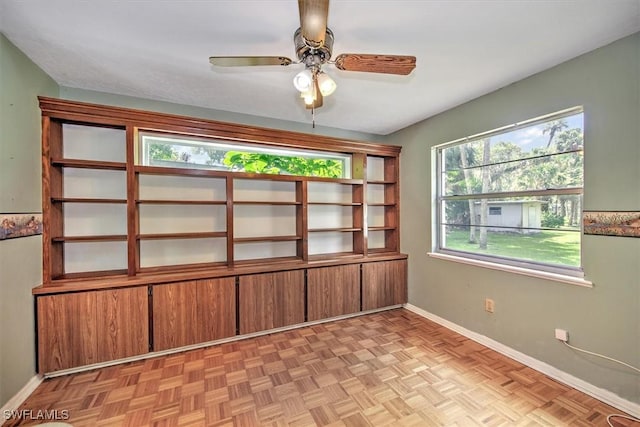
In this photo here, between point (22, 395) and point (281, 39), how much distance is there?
10.2ft

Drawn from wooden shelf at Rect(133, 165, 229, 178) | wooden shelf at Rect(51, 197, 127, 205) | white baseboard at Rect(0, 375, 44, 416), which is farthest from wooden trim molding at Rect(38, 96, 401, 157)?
white baseboard at Rect(0, 375, 44, 416)

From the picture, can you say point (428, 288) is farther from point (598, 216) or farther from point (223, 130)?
point (223, 130)

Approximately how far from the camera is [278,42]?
1.86 metres

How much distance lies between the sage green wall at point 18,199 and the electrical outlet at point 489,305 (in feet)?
12.6

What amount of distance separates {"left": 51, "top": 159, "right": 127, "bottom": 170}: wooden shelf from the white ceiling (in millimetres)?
723

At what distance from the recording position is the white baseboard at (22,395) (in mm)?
1770

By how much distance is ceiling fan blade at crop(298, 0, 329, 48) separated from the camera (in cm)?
116

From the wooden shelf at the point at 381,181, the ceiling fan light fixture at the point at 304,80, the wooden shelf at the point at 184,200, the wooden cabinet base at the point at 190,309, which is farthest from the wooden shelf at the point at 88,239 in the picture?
the wooden shelf at the point at 381,181

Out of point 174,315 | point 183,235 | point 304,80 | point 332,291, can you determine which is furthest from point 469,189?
point 174,315

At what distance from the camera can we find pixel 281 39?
182 cm

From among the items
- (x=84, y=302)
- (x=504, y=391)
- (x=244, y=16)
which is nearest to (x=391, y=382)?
(x=504, y=391)

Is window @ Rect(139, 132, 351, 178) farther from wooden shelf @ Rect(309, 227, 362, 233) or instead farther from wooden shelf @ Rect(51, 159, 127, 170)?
wooden shelf @ Rect(309, 227, 362, 233)

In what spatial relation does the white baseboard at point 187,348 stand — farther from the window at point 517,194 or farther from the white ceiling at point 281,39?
the white ceiling at point 281,39

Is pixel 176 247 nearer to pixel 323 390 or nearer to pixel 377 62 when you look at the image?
pixel 323 390
